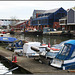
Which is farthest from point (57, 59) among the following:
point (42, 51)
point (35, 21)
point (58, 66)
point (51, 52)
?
point (35, 21)

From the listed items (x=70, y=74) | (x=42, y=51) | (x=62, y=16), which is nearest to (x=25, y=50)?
(x=42, y=51)

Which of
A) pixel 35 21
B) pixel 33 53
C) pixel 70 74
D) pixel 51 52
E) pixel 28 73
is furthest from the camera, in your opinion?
pixel 35 21

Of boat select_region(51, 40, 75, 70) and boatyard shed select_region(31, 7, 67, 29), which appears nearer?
boat select_region(51, 40, 75, 70)

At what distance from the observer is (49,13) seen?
104m

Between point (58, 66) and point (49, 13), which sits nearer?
point (58, 66)

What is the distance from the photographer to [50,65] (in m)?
15.4

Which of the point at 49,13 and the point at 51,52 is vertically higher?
the point at 49,13

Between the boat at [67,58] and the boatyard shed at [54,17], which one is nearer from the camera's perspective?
the boat at [67,58]

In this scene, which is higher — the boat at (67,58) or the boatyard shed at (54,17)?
the boatyard shed at (54,17)

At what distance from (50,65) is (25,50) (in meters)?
5.46

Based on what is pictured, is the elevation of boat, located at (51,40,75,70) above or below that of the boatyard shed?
below

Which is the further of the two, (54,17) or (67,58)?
(54,17)

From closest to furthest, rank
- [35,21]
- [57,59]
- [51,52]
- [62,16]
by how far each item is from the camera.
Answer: [57,59] < [51,52] < [62,16] < [35,21]

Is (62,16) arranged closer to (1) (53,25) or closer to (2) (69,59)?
(1) (53,25)
